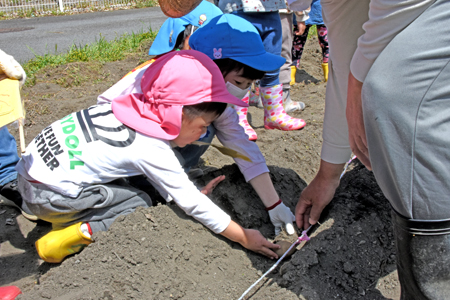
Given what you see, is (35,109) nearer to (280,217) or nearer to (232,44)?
(232,44)

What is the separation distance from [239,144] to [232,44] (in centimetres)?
63

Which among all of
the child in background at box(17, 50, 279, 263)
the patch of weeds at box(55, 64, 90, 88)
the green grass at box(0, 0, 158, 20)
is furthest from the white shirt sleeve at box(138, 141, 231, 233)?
the green grass at box(0, 0, 158, 20)

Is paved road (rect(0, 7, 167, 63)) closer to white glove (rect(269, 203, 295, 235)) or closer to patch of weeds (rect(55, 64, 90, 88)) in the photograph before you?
patch of weeds (rect(55, 64, 90, 88))

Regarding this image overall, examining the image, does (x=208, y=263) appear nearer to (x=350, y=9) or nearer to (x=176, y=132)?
(x=176, y=132)

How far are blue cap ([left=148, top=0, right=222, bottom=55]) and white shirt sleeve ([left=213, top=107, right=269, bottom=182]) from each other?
2.45 ft

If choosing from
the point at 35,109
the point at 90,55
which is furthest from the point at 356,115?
the point at 90,55

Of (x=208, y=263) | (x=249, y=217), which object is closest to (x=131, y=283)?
(x=208, y=263)

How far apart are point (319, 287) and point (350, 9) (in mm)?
1278

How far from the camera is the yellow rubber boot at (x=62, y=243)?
2051 millimetres

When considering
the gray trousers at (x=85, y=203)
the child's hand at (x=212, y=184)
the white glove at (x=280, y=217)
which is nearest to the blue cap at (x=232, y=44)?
the child's hand at (x=212, y=184)

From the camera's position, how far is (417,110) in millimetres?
1146

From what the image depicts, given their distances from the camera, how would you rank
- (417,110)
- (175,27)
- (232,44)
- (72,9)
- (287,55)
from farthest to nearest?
1. (72,9)
2. (287,55)
3. (175,27)
4. (232,44)
5. (417,110)

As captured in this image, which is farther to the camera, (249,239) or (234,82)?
(234,82)

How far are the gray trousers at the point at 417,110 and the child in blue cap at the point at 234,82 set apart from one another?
1.18 meters
